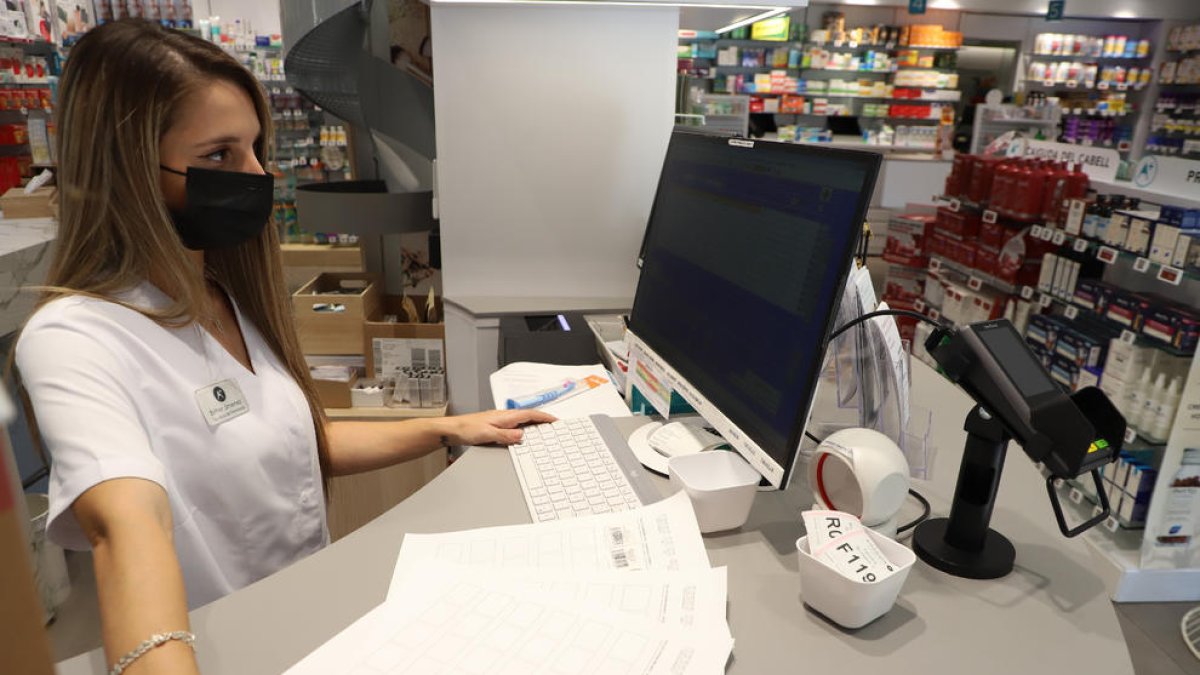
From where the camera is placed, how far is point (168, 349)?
1118mm

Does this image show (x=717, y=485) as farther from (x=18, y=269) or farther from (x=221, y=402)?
(x=18, y=269)

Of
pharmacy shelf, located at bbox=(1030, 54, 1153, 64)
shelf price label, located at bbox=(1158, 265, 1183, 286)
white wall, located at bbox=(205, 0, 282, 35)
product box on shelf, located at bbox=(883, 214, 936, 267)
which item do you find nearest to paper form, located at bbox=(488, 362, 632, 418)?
shelf price label, located at bbox=(1158, 265, 1183, 286)

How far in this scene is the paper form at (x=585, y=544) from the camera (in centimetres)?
96

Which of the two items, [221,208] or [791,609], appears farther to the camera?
[221,208]

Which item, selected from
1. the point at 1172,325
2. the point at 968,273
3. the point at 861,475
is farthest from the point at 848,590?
the point at 968,273

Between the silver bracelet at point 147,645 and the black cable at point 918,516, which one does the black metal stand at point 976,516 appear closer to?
the black cable at point 918,516

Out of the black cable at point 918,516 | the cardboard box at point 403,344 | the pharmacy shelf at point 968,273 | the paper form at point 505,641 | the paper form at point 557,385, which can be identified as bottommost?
the cardboard box at point 403,344

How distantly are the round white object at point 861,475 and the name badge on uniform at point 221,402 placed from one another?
880mm

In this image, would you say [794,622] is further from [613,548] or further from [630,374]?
[630,374]

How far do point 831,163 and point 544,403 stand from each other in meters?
0.81

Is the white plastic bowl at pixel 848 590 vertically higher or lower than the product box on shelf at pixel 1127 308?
higher

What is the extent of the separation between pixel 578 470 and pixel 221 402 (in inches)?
22.1

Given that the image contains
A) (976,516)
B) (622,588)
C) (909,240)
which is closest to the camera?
(622,588)

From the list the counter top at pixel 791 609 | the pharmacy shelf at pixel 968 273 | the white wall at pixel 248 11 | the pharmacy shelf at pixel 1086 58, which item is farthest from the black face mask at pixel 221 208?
the pharmacy shelf at pixel 1086 58
